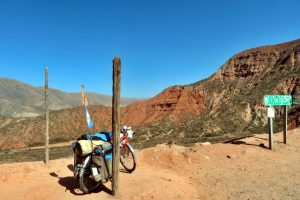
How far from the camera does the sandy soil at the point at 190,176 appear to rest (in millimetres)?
9070

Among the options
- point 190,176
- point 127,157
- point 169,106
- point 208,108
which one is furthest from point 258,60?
point 127,157

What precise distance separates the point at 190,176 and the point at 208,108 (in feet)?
182

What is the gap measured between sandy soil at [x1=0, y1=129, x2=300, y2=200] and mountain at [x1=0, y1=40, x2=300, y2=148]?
95.4 ft

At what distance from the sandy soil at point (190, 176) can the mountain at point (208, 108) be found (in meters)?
29.1

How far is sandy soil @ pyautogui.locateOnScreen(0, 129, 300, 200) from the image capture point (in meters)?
9.07

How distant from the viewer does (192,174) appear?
1113 centimetres

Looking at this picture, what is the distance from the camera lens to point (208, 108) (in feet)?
215

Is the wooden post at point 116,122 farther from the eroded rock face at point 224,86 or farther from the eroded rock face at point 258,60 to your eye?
the eroded rock face at point 258,60

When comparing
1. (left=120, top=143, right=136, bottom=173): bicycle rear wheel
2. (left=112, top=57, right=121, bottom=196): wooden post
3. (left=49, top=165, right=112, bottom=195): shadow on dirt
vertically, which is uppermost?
(left=112, top=57, right=121, bottom=196): wooden post

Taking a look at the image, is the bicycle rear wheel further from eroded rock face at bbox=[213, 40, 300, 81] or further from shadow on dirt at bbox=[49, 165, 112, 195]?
eroded rock face at bbox=[213, 40, 300, 81]

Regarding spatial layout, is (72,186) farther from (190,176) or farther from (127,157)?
(190,176)

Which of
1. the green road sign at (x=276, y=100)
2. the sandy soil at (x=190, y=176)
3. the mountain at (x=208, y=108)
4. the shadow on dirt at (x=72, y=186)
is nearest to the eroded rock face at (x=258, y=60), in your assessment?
the mountain at (x=208, y=108)

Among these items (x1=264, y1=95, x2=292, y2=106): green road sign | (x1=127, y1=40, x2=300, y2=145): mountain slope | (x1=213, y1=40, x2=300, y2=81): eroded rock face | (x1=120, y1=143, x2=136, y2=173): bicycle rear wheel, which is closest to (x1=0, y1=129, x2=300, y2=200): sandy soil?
(x1=120, y1=143, x2=136, y2=173): bicycle rear wheel

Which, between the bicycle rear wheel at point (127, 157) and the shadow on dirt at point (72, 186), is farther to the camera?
the bicycle rear wheel at point (127, 157)
